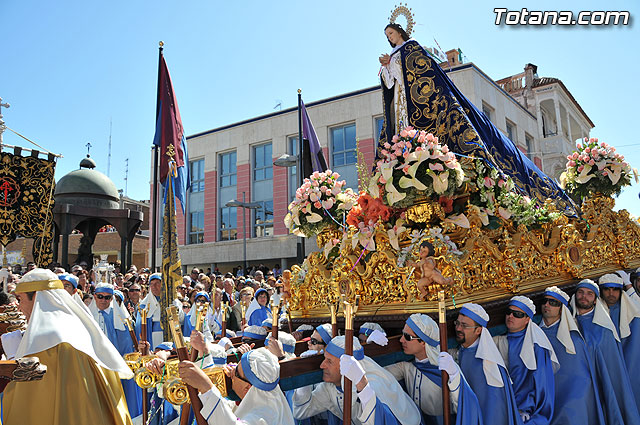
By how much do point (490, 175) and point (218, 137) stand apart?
23083 millimetres

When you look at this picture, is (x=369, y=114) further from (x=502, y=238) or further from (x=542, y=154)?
(x=502, y=238)

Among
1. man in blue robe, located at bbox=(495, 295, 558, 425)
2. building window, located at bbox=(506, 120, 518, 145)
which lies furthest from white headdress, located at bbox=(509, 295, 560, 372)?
building window, located at bbox=(506, 120, 518, 145)

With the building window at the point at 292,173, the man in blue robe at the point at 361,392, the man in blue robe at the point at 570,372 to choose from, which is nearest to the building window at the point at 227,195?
the building window at the point at 292,173

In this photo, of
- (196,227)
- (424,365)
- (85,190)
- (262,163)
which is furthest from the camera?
(196,227)

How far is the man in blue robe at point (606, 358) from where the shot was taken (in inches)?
166

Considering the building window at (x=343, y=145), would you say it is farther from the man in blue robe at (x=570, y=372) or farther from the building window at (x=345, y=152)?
the man in blue robe at (x=570, y=372)

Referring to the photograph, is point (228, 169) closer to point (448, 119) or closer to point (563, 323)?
point (448, 119)

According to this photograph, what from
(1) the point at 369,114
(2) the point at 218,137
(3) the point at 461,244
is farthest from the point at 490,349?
(2) the point at 218,137

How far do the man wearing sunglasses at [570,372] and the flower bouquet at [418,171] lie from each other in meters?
1.50

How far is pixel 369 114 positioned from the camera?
69.8 ft

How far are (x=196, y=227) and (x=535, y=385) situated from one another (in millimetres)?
24688

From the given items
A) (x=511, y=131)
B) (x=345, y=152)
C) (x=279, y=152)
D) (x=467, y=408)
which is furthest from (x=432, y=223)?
(x=511, y=131)

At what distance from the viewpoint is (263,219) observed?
2425cm

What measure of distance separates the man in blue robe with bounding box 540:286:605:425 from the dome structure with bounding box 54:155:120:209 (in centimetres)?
1692
